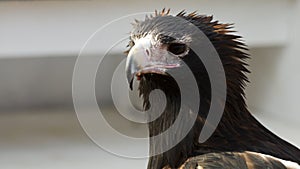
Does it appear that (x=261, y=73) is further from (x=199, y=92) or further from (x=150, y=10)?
(x=199, y=92)

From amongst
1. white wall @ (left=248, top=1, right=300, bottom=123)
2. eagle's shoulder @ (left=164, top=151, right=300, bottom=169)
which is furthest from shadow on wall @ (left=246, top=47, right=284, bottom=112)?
eagle's shoulder @ (left=164, top=151, right=300, bottom=169)

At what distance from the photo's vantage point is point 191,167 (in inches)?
48.7

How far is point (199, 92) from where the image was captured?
1.28 metres

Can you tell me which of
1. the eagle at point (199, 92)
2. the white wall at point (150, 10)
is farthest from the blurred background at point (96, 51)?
the eagle at point (199, 92)

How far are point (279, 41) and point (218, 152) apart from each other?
5.08ft

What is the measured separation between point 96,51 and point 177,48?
4.61ft

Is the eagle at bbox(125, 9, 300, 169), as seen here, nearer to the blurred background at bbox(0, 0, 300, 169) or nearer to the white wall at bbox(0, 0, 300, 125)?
the blurred background at bbox(0, 0, 300, 169)

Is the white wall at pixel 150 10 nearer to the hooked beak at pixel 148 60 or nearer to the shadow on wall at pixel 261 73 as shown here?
the shadow on wall at pixel 261 73

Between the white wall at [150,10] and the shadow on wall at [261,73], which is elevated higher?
the white wall at [150,10]

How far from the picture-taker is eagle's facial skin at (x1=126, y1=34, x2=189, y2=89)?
1.23 m

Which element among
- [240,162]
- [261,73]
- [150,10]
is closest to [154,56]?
[240,162]

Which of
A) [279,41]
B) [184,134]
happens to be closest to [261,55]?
[279,41]

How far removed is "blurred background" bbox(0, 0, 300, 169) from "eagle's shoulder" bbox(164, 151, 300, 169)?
123 cm

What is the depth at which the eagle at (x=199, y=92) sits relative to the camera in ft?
4.04
